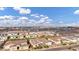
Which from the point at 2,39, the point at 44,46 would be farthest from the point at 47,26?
the point at 2,39

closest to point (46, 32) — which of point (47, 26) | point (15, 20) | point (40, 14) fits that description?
point (47, 26)
